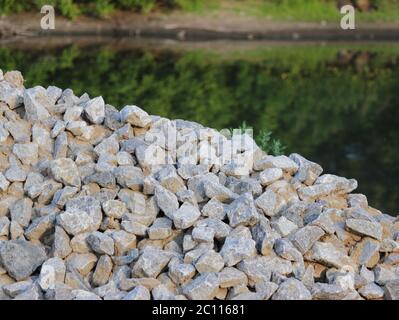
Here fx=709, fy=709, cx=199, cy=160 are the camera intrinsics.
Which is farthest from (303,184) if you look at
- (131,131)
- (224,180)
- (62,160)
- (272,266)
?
(62,160)

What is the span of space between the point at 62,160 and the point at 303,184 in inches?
52.0

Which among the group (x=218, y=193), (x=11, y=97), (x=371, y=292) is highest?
(x=11, y=97)

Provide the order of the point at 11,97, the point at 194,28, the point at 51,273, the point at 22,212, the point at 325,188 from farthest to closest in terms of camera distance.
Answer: the point at 194,28
the point at 11,97
the point at 325,188
the point at 22,212
the point at 51,273

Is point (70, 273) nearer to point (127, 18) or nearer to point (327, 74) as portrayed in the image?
point (327, 74)

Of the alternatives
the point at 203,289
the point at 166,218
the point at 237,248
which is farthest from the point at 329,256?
the point at 166,218

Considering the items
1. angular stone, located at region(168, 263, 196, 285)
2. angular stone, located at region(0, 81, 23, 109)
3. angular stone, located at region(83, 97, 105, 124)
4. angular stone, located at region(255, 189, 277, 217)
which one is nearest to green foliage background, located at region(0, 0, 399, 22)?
angular stone, located at region(0, 81, 23, 109)

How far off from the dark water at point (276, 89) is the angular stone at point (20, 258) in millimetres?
4081

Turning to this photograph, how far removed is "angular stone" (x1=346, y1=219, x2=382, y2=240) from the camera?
141 inches

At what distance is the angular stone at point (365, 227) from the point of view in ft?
11.8

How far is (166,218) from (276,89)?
11343 millimetres

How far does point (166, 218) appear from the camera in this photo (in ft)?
11.6

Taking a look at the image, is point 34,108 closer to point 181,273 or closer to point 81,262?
point 81,262

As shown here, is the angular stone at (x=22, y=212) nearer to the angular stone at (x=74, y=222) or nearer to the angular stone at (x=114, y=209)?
the angular stone at (x=74, y=222)

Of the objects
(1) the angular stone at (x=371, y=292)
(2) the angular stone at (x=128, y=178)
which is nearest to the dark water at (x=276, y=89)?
(1) the angular stone at (x=371, y=292)
